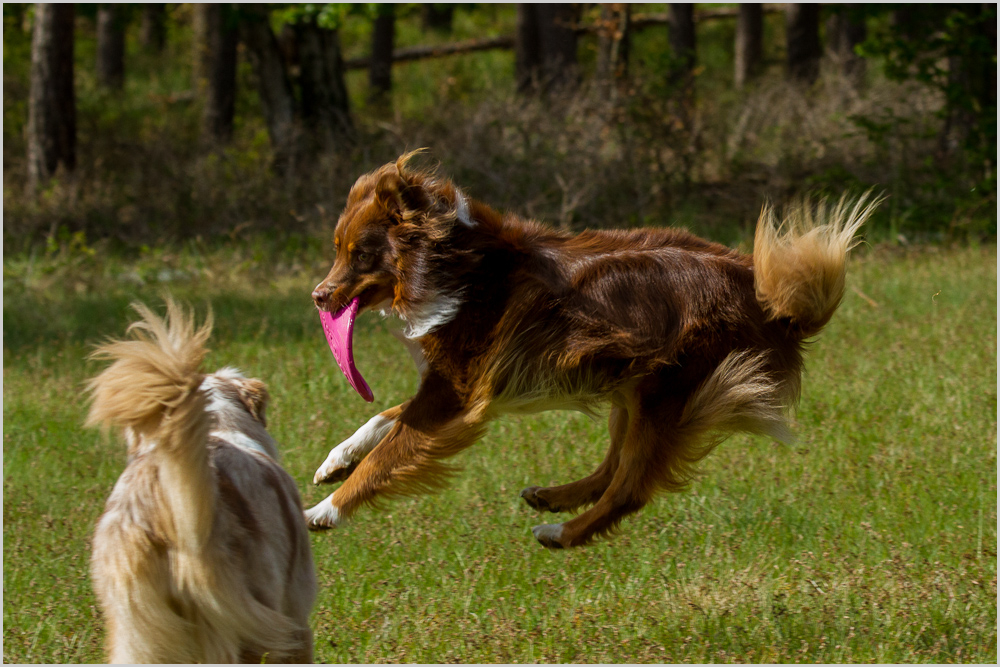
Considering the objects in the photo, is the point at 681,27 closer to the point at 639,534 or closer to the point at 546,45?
the point at 546,45

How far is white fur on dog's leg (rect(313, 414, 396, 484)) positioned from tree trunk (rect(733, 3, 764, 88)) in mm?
17615

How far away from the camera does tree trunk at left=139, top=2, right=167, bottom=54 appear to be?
27.9 metres

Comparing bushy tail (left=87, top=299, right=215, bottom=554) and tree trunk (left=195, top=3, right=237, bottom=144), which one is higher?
tree trunk (left=195, top=3, right=237, bottom=144)

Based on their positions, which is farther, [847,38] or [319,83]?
[847,38]

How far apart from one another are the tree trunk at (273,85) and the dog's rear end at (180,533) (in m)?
11.8

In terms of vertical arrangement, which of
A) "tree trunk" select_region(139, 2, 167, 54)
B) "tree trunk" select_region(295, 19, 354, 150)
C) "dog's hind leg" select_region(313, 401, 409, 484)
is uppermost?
"tree trunk" select_region(139, 2, 167, 54)

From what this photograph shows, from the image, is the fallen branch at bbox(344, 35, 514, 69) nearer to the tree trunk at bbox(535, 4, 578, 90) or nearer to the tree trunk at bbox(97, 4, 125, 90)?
the tree trunk at bbox(535, 4, 578, 90)

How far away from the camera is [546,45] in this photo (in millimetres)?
18656

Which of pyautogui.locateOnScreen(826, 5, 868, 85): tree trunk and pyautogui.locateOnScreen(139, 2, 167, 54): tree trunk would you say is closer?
pyautogui.locateOnScreen(826, 5, 868, 85): tree trunk

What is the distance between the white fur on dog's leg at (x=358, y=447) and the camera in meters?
4.53

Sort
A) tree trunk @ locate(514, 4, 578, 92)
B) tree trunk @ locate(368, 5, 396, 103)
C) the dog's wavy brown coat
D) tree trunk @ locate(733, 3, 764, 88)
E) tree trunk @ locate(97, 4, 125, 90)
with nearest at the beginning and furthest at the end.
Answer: the dog's wavy brown coat
tree trunk @ locate(514, 4, 578, 92)
tree trunk @ locate(733, 3, 764, 88)
tree trunk @ locate(368, 5, 396, 103)
tree trunk @ locate(97, 4, 125, 90)

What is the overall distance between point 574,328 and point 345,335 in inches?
37.2

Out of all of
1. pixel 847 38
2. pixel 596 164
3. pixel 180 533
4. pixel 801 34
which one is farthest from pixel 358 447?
pixel 847 38

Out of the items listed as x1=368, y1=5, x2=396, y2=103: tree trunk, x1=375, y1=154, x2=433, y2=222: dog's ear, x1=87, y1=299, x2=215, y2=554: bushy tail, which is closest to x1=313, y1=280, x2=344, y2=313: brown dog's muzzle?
x1=375, y1=154, x2=433, y2=222: dog's ear
